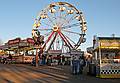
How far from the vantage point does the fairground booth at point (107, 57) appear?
20344mm

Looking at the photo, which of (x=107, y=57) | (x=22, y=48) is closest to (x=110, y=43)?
(x=107, y=57)

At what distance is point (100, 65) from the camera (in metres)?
20.3

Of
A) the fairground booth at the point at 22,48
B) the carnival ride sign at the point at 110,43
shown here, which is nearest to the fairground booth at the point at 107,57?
the carnival ride sign at the point at 110,43

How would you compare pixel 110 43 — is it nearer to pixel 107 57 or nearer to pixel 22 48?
pixel 107 57

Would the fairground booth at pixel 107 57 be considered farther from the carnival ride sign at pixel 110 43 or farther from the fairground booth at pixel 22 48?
the fairground booth at pixel 22 48

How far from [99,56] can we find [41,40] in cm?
2952

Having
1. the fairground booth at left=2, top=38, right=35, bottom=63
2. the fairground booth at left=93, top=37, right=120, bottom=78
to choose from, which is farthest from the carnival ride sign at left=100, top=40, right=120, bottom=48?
the fairground booth at left=2, top=38, right=35, bottom=63

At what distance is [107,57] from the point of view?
2088cm

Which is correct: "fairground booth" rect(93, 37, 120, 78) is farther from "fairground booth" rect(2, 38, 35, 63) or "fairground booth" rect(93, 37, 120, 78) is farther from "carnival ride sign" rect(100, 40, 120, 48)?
"fairground booth" rect(2, 38, 35, 63)

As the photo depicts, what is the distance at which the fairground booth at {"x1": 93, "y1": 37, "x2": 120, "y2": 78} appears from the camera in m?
20.3

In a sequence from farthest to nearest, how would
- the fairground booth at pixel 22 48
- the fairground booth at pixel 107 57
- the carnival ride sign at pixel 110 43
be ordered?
the fairground booth at pixel 22 48
the carnival ride sign at pixel 110 43
the fairground booth at pixel 107 57

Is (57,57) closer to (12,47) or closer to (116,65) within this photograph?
(12,47)

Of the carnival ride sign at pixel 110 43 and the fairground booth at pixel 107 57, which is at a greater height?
the carnival ride sign at pixel 110 43

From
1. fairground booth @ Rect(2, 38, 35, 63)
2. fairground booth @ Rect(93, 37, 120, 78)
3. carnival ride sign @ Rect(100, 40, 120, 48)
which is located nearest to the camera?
fairground booth @ Rect(93, 37, 120, 78)
